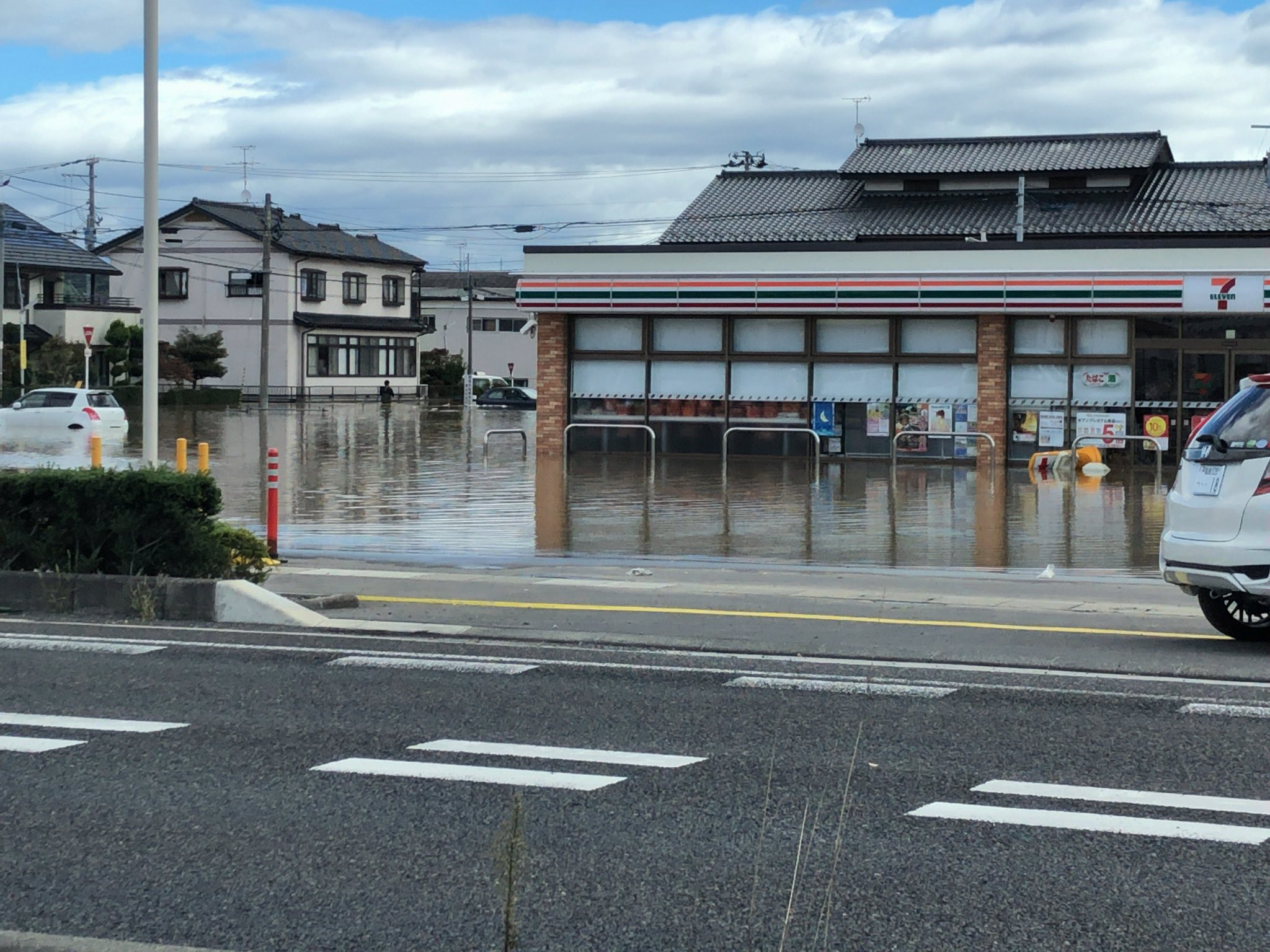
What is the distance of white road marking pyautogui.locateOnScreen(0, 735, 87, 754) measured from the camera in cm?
691

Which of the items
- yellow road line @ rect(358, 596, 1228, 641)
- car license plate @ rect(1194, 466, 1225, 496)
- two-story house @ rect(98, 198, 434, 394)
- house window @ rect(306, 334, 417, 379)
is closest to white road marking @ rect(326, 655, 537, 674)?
yellow road line @ rect(358, 596, 1228, 641)

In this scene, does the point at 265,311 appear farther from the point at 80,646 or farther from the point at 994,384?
the point at 80,646

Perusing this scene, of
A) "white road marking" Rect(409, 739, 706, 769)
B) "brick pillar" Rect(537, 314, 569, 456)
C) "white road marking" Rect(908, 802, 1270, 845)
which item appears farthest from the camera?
"brick pillar" Rect(537, 314, 569, 456)

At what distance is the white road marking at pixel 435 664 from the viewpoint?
9031mm

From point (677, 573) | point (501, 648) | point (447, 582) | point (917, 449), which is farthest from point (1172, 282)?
point (501, 648)

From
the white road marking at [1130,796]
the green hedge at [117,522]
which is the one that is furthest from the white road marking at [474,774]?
the green hedge at [117,522]

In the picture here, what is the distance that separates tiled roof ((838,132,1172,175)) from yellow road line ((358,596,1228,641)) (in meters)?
32.0

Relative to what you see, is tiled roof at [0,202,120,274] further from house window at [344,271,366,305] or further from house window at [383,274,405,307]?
house window at [383,274,405,307]

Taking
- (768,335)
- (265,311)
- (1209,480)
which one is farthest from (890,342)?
(265,311)

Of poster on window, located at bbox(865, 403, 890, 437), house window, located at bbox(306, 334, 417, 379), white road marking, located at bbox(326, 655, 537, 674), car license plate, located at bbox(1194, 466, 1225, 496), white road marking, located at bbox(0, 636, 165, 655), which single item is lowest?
white road marking, located at bbox(326, 655, 537, 674)

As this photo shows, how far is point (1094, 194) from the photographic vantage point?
136 ft

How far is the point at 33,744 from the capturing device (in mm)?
7031

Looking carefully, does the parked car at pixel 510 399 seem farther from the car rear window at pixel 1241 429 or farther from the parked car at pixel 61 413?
the car rear window at pixel 1241 429

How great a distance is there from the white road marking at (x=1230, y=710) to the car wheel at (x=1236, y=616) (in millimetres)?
2313
